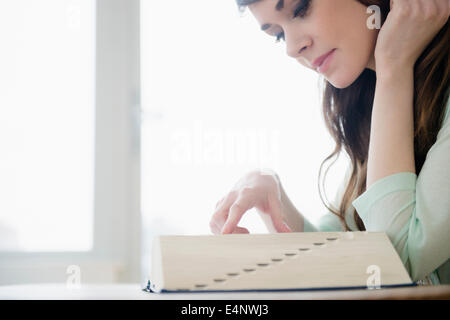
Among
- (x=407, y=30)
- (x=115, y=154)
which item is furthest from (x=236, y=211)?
(x=115, y=154)

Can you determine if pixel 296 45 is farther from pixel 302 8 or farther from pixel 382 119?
pixel 382 119

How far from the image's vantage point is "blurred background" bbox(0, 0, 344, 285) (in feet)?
5.63

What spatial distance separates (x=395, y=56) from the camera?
67 centimetres

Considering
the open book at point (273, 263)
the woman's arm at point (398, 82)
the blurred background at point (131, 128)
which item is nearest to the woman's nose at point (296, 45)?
the woman's arm at point (398, 82)

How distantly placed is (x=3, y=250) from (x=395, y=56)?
1516 mm

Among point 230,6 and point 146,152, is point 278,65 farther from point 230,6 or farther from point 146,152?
point 146,152

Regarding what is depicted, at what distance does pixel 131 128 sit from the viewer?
180 centimetres

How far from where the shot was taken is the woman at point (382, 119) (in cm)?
56

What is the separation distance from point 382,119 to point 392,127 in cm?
2

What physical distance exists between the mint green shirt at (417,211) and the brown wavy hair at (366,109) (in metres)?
0.10

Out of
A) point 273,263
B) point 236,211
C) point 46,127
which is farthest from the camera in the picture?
point 46,127

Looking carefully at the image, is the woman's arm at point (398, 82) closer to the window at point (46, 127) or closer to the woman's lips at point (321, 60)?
the woman's lips at point (321, 60)

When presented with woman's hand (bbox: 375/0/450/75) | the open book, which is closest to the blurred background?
woman's hand (bbox: 375/0/450/75)
